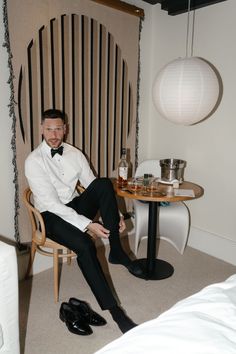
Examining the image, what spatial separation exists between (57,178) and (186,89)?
1.11m

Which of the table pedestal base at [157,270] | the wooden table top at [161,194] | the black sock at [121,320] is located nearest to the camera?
the black sock at [121,320]

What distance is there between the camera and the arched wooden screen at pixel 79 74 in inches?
88.5

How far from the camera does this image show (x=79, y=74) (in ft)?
8.44

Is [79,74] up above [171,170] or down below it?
above

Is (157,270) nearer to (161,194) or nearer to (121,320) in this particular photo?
(161,194)

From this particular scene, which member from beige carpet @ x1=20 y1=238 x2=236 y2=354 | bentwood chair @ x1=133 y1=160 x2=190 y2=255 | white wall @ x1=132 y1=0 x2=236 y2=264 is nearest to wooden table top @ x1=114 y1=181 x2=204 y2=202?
bentwood chair @ x1=133 y1=160 x2=190 y2=255

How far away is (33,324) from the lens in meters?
1.97

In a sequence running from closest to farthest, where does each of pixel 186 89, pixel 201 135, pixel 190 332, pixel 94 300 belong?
pixel 190 332, pixel 186 89, pixel 94 300, pixel 201 135

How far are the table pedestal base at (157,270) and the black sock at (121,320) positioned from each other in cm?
62

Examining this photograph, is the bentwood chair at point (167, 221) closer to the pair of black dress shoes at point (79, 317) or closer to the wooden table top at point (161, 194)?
the wooden table top at point (161, 194)

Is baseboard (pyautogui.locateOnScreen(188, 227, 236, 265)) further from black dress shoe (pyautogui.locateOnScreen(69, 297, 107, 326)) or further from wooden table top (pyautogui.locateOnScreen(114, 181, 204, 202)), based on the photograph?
black dress shoe (pyautogui.locateOnScreen(69, 297, 107, 326))

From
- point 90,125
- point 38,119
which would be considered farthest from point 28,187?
point 90,125

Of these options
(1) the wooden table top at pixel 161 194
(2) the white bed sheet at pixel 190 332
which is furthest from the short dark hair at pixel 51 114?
(2) the white bed sheet at pixel 190 332

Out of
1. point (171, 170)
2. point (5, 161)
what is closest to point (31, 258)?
point (5, 161)
